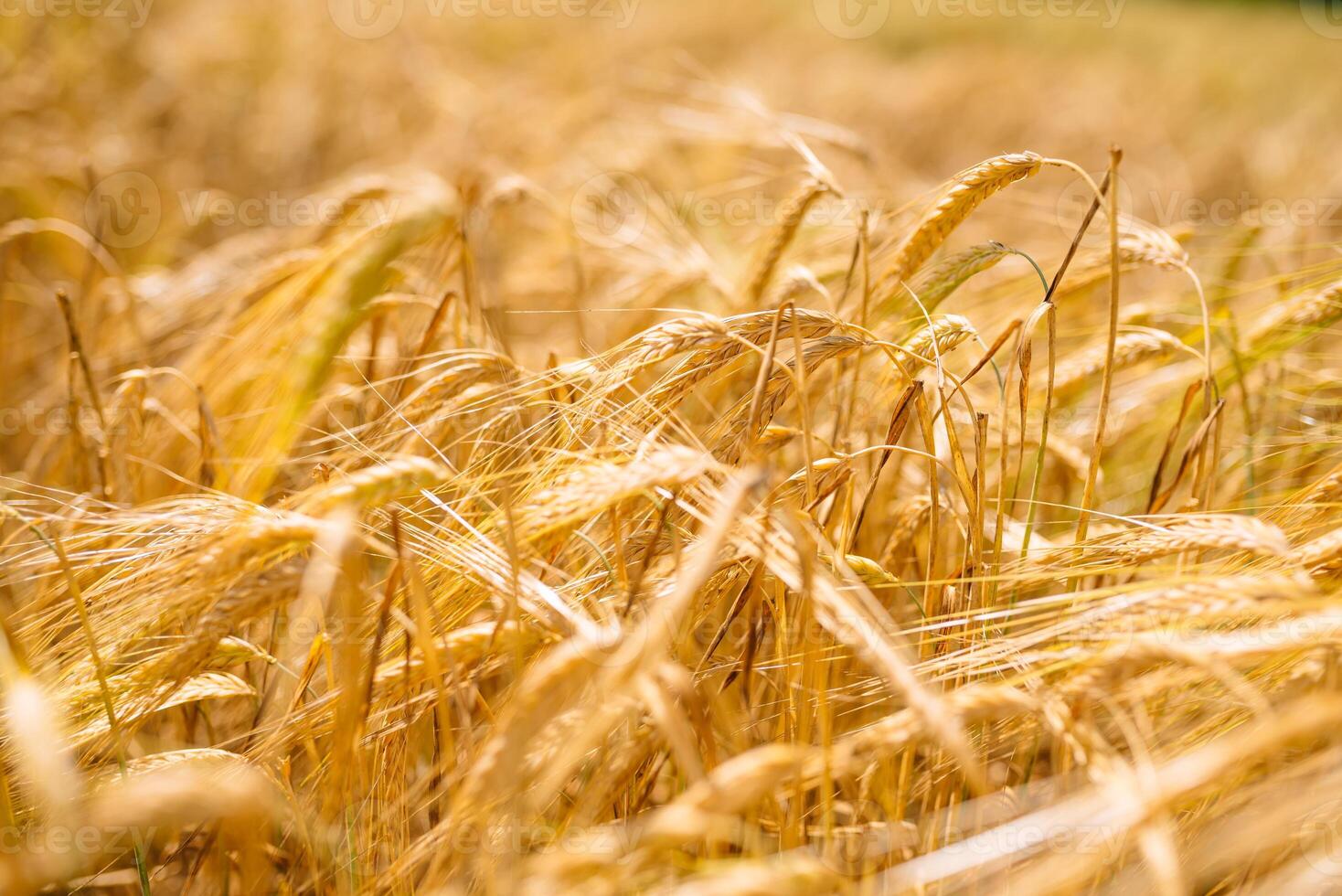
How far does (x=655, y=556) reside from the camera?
0.93 meters

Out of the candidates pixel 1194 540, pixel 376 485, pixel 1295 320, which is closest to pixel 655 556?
pixel 376 485

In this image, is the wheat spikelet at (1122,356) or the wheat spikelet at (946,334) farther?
the wheat spikelet at (1122,356)

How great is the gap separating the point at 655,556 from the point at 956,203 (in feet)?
1.94

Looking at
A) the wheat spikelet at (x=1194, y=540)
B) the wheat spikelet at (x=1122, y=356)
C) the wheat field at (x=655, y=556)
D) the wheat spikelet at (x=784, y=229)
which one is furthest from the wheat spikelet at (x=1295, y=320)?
the wheat spikelet at (x=784, y=229)

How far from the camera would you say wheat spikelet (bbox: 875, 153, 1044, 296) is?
97cm

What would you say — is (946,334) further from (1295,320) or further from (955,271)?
(1295,320)

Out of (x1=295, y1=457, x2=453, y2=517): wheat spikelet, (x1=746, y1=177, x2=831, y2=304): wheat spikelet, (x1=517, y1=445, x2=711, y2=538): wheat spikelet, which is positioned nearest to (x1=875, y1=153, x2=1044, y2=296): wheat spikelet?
(x1=746, y1=177, x2=831, y2=304): wheat spikelet

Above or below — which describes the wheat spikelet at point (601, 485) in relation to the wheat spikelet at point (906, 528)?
above

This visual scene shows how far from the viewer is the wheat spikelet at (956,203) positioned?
0.97 meters

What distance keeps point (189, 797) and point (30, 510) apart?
3.47 ft

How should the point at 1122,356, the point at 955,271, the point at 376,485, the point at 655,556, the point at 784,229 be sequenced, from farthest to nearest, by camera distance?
the point at 784,229, the point at 1122,356, the point at 955,271, the point at 655,556, the point at 376,485

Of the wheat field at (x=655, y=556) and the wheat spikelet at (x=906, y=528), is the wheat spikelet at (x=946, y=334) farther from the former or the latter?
the wheat spikelet at (x=906, y=528)

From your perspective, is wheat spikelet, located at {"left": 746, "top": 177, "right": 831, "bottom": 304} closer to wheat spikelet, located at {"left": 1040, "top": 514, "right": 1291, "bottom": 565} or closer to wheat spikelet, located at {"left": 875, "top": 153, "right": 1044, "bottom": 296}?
wheat spikelet, located at {"left": 875, "top": 153, "right": 1044, "bottom": 296}

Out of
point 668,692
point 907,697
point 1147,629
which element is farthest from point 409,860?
point 1147,629
